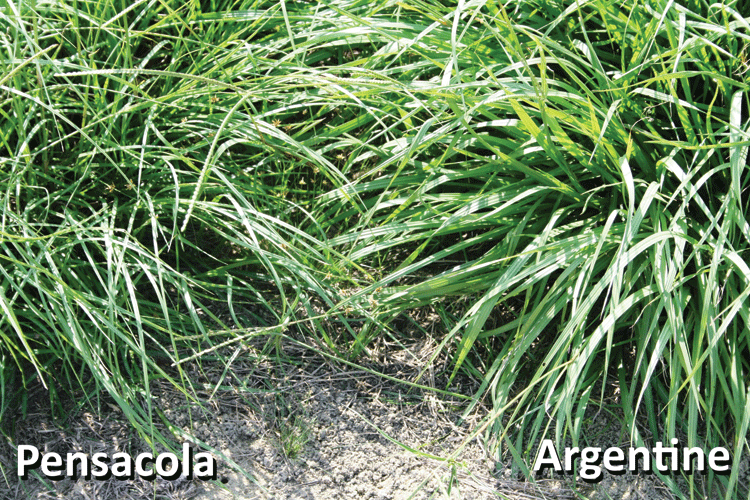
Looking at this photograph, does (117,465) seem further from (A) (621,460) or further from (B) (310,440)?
(A) (621,460)

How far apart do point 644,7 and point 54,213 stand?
158 cm

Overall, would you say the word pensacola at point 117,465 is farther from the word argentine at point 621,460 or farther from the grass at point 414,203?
the word argentine at point 621,460

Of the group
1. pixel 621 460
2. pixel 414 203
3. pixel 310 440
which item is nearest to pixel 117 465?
pixel 310 440

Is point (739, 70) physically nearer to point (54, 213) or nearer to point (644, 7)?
point (644, 7)

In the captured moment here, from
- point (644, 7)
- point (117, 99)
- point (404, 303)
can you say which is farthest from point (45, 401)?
point (644, 7)

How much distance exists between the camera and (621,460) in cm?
189

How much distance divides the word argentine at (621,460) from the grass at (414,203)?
45mm

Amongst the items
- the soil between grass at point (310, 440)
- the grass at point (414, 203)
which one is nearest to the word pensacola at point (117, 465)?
the soil between grass at point (310, 440)

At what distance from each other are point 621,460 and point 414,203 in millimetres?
864

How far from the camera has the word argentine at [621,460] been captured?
183 cm

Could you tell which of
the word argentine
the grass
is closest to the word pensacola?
the grass

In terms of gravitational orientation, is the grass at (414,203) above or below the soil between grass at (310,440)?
above

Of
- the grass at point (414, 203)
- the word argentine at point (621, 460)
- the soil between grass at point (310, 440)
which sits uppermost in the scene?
the grass at point (414, 203)

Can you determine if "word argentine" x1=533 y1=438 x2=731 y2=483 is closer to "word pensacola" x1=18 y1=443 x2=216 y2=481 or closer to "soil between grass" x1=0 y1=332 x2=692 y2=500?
"soil between grass" x1=0 y1=332 x2=692 y2=500
